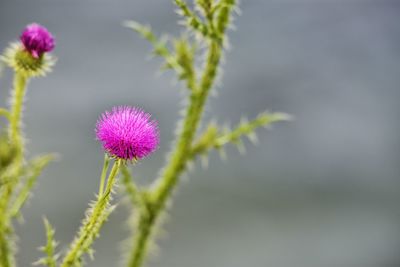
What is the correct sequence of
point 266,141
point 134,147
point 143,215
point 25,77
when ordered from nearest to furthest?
point 134,147 → point 25,77 → point 143,215 → point 266,141

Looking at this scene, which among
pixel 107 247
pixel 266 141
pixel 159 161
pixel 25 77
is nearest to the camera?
pixel 25 77

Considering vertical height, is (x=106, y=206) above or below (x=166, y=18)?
below

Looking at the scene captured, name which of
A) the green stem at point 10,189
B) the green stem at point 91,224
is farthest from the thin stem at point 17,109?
the green stem at point 91,224

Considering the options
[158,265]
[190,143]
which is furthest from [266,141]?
[190,143]

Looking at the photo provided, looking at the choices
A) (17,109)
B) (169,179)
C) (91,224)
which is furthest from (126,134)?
(169,179)

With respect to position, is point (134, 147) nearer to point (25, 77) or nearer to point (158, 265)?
point (25, 77)

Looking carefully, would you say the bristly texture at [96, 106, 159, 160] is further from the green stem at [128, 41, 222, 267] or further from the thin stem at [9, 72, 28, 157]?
the green stem at [128, 41, 222, 267]

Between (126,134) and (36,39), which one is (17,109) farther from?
(126,134)

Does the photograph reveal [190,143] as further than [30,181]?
Yes
